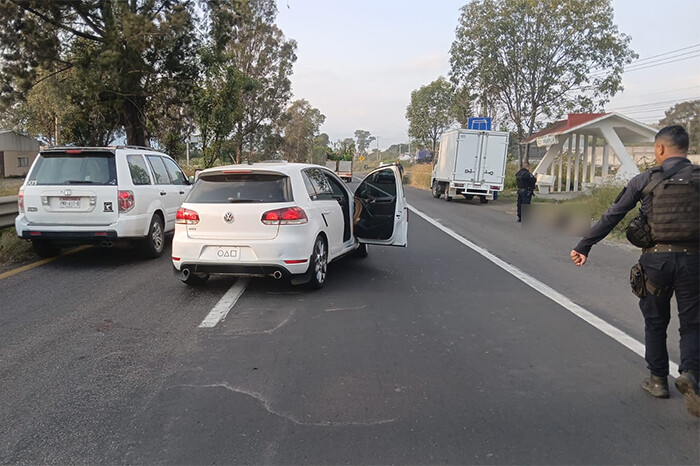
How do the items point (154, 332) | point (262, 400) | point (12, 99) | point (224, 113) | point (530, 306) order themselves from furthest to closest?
1. point (224, 113)
2. point (12, 99)
3. point (530, 306)
4. point (154, 332)
5. point (262, 400)

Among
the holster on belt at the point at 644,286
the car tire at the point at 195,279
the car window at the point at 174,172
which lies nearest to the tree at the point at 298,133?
the car window at the point at 174,172

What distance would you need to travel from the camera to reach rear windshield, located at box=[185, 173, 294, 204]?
23.0ft

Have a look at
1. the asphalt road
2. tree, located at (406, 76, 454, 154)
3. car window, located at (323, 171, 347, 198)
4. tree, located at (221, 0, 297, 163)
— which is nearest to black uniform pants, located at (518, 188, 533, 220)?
the asphalt road

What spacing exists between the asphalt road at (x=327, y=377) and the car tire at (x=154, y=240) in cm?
143

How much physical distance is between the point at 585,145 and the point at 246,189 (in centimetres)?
2478

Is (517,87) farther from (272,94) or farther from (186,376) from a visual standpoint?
(186,376)

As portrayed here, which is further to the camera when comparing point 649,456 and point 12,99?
point 12,99

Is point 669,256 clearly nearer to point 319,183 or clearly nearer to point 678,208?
point 678,208

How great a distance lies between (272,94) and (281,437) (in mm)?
47876

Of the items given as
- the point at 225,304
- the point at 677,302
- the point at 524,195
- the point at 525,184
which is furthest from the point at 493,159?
the point at 677,302

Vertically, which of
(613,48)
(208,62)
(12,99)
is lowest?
(12,99)

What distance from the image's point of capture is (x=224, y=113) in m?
28.0

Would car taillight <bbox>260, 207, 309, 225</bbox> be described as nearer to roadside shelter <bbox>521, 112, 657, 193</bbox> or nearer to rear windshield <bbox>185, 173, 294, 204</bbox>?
rear windshield <bbox>185, 173, 294, 204</bbox>

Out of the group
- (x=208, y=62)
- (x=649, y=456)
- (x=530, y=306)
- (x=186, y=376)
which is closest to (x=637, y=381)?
(x=649, y=456)
